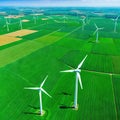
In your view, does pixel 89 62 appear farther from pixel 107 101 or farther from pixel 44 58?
pixel 107 101

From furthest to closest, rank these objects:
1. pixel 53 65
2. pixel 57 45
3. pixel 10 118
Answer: pixel 57 45 < pixel 53 65 < pixel 10 118

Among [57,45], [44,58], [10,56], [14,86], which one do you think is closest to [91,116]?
[14,86]

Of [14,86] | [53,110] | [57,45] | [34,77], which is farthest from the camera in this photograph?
[57,45]

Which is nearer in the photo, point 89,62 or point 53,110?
point 53,110

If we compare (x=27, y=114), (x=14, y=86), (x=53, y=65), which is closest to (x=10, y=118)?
(x=27, y=114)

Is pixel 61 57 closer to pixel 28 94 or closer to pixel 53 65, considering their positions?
pixel 53 65

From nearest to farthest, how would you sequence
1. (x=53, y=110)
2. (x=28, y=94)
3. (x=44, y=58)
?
1. (x=53, y=110)
2. (x=28, y=94)
3. (x=44, y=58)
